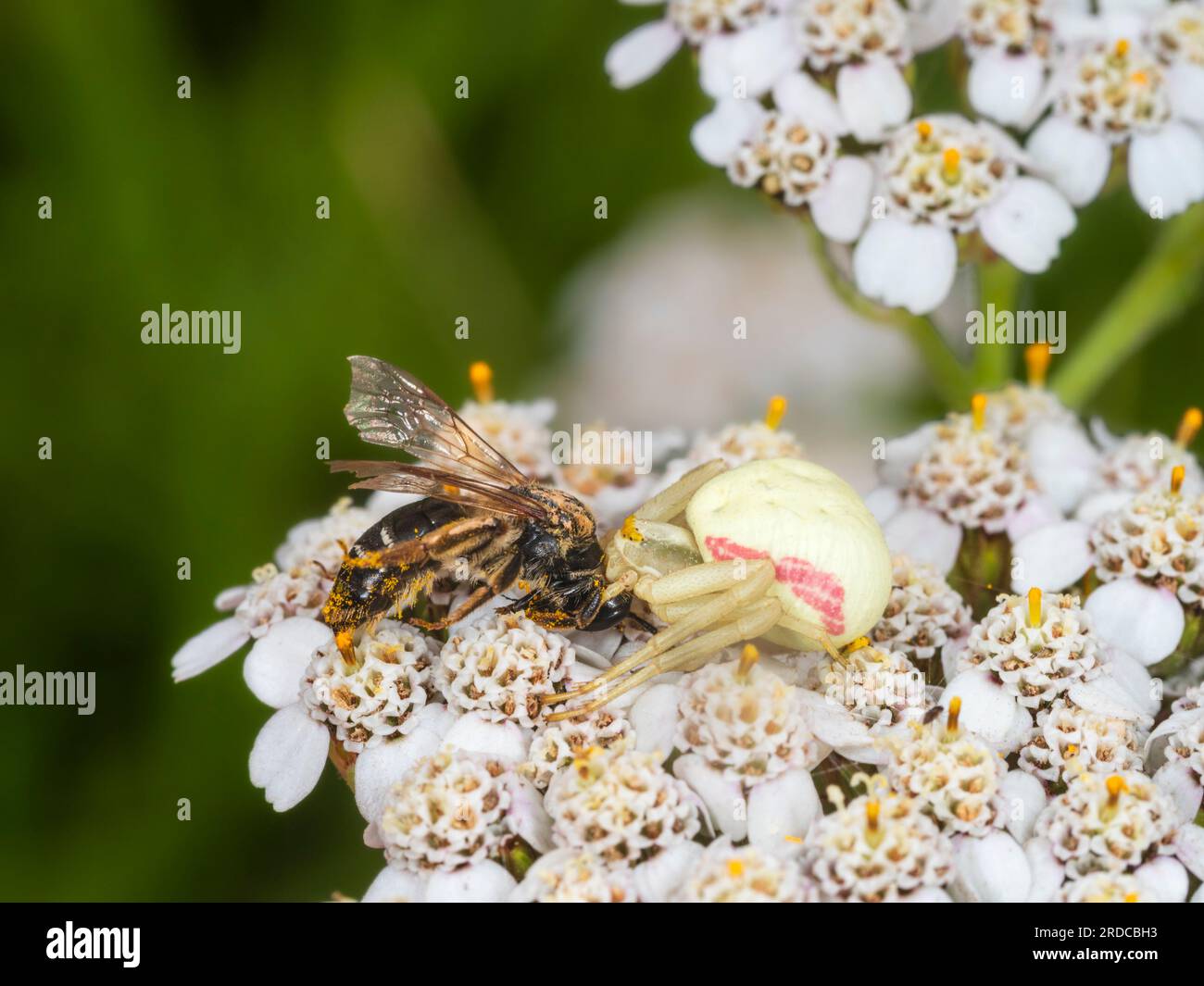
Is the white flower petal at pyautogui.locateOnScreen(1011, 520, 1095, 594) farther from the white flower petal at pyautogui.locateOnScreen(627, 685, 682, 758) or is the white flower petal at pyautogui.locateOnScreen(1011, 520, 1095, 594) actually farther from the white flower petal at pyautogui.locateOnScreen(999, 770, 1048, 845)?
the white flower petal at pyautogui.locateOnScreen(627, 685, 682, 758)

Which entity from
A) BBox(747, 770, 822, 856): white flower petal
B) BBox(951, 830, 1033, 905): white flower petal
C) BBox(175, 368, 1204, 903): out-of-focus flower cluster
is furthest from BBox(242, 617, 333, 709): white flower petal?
BBox(951, 830, 1033, 905): white flower petal

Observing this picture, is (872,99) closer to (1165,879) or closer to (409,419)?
(409,419)

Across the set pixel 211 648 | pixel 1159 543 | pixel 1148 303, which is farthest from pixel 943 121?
pixel 211 648

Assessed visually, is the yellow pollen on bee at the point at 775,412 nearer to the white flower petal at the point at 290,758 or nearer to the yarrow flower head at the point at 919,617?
the yarrow flower head at the point at 919,617

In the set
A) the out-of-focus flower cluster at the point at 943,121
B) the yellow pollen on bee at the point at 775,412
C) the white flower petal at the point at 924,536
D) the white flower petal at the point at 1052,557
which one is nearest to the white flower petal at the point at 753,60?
the out-of-focus flower cluster at the point at 943,121

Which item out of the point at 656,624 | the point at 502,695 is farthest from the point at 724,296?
the point at 502,695

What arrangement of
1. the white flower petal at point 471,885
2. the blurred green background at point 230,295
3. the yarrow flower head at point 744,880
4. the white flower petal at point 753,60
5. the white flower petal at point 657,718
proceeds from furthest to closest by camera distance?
the blurred green background at point 230,295
the white flower petal at point 753,60
the white flower petal at point 657,718
the white flower petal at point 471,885
the yarrow flower head at point 744,880
